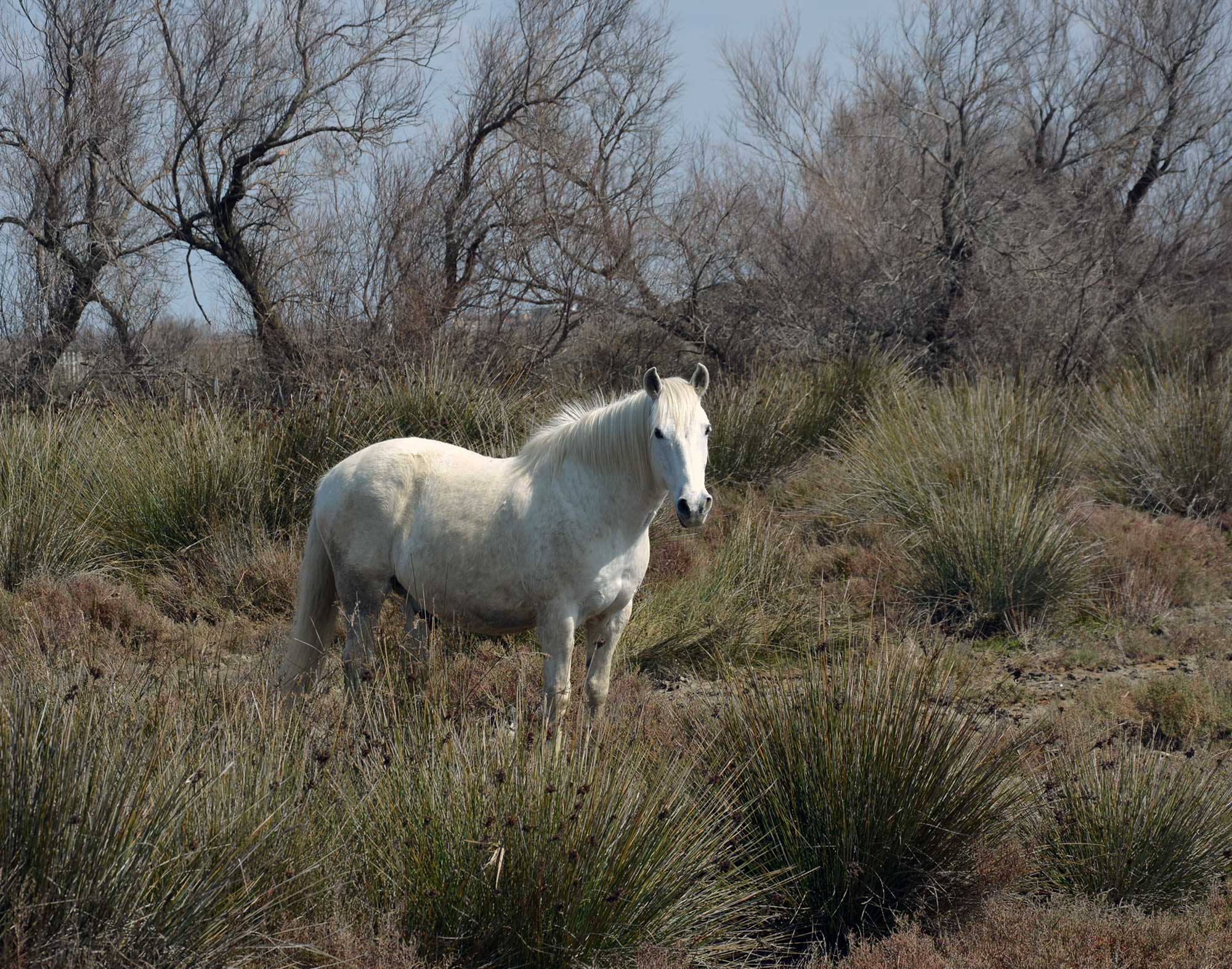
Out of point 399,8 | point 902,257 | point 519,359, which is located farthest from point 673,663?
point 399,8

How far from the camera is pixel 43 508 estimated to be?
8016 millimetres

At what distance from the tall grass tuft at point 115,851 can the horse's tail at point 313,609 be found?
2268 mm

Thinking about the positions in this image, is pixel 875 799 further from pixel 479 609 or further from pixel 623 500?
pixel 479 609

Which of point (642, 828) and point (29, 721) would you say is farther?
point (642, 828)

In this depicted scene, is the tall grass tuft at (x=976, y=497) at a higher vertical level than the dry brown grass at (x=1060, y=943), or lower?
higher

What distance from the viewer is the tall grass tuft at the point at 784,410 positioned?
10.5 m

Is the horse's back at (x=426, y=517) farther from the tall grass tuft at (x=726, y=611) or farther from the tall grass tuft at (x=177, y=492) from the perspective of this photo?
the tall grass tuft at (x=177, y=492)

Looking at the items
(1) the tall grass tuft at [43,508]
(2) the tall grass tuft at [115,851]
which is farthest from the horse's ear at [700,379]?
(1) the tall grass tuft at [43,508]

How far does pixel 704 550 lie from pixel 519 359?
4.14m

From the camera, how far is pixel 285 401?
11.1m

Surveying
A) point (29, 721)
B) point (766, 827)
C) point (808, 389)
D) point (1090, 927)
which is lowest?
point (1090, 927)

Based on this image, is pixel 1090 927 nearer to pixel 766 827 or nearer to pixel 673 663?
pixel 766 827

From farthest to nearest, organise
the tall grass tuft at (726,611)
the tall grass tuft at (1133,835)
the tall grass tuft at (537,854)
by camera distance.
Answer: the tall grass tuft at (726,611)
the tall grass tuft at (1133,835)
the tall grass tuft at (537,854)

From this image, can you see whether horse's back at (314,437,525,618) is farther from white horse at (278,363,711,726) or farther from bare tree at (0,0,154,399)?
bare tree at (0,0,154,399)
